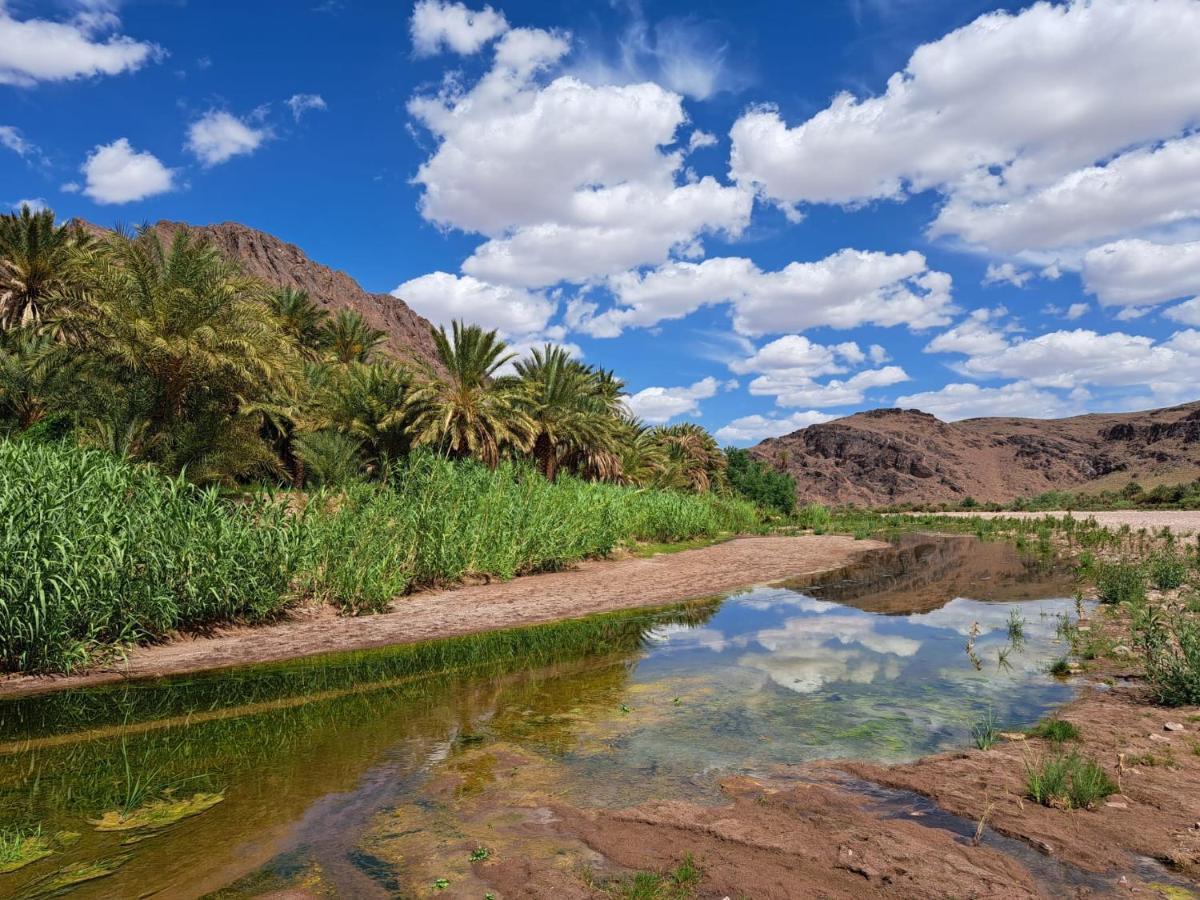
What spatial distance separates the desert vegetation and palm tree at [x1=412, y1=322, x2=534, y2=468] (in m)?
0.09

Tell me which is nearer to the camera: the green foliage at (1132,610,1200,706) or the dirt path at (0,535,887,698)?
the green foliage at (1132,610,1200,706)

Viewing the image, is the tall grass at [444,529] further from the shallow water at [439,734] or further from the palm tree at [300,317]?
the palm tree at [300,317]

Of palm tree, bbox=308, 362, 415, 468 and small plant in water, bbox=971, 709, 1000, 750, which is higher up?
palm tree, bbox=308, 362, 415, 468

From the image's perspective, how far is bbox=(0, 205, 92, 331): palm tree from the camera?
81.0ft

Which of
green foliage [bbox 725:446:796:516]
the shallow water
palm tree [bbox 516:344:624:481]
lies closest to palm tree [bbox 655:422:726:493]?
green foliage [bbox 725:446:796:516]

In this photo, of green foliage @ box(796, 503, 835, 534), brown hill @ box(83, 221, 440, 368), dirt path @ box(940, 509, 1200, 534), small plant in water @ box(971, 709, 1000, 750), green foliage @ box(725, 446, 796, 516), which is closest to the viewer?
small plant in water @ box(971, 709, 1000, 750)

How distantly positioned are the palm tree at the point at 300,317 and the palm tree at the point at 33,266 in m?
12.4

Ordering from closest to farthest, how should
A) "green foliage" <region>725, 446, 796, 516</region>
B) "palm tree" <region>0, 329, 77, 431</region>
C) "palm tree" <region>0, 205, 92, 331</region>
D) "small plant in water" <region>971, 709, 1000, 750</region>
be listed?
"small plant in water" <region>971, 709, 1000, 750</region>
"palm tree" <region>0, 329, 77, 431</region>
"palm tree" <region>0, 205, 92, 331</region>
"green foliage" <region>725, 446, 796, 516</region>

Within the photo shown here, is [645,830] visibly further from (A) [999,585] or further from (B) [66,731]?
(A) [999,585]

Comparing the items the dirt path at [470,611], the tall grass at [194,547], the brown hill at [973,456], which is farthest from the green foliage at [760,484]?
the brown hill at [973,456]

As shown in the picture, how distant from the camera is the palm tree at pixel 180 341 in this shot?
16844 millimetres

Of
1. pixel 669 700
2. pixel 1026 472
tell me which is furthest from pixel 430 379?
pixel 1026 472

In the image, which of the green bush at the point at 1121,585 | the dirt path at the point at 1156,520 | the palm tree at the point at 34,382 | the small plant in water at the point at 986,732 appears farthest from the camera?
the dirt path at the point at 1156,520

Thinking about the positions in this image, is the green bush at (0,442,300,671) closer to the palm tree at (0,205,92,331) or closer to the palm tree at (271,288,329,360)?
the palm tree at (0,205,92,331)
